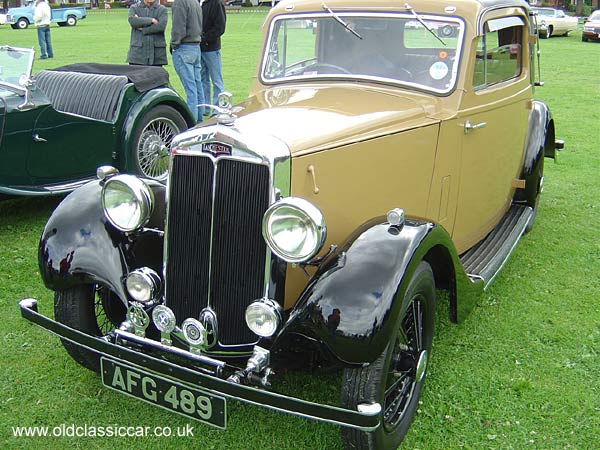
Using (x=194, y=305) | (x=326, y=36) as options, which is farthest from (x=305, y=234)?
(x=326, y=36)

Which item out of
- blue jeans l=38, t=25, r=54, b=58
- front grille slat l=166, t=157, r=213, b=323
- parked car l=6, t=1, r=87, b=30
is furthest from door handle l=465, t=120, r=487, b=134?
parked car l=6, t=1, r=87, b=30

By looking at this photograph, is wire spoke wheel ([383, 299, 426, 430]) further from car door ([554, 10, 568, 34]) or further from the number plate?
car door ([554, 10, 568, 34])

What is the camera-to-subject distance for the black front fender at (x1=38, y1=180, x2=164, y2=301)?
284 cm

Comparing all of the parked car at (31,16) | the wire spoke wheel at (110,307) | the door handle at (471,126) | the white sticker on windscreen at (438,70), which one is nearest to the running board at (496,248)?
the door handle at (471,126)

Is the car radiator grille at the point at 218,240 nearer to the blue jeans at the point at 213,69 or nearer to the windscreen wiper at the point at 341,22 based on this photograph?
the windscreen wiper at the point at 341,22

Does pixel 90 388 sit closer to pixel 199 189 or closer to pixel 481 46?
pixel 199 189

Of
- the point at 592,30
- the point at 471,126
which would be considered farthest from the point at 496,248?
the point at 592,30

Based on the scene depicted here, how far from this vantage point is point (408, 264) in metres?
2.48

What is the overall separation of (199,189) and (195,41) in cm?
568

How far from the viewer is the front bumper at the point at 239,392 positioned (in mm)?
2213

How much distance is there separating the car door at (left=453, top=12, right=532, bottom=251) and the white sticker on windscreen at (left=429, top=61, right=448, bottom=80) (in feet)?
0.54

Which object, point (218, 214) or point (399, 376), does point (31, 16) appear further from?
point (399, 376)

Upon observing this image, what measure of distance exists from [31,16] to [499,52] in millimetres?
29240

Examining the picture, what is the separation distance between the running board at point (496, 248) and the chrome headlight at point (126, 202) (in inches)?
68.9
